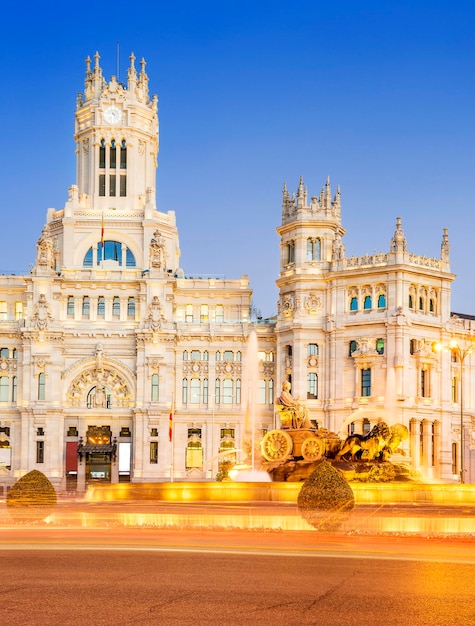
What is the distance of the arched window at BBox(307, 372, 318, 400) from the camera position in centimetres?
9975

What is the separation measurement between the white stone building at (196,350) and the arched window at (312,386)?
0.43 feet

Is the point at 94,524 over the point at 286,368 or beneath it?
beneath

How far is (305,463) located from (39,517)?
14.0 m

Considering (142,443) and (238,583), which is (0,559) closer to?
(238,583)

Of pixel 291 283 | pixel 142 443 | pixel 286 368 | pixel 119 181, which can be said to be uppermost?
pixel 119 181

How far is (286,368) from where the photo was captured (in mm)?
101750

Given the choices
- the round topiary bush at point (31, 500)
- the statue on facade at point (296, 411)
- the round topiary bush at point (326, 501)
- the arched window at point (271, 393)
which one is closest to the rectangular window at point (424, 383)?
the arched window at point (271, 393)

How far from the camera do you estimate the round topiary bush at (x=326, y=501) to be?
99.3 feet

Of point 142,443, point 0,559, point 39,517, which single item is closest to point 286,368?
point 142,443

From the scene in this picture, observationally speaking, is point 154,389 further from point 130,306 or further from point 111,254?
point 111,254

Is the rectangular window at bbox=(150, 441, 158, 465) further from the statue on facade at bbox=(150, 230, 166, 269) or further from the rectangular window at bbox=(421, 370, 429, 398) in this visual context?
the rectangular window at bbox=(421, 370, 429, 398)

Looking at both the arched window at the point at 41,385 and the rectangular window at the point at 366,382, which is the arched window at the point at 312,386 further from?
the arched window at the point at 41,385

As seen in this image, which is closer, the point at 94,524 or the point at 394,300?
the point at 94,524

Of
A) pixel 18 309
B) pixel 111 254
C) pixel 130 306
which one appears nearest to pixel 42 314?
pixel 18 309
